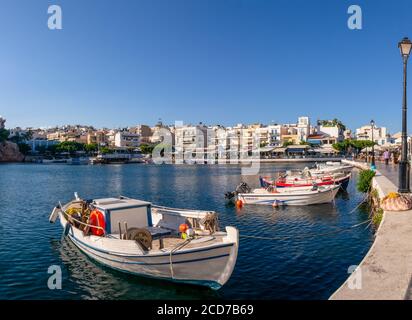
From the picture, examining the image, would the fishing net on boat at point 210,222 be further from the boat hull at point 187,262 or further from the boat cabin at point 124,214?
the boat cabin at point 124,214

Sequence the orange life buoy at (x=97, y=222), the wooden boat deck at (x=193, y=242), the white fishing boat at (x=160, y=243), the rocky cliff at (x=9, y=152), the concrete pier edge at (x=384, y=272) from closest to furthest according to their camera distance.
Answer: the concrete pier edge at (x=384, y=272) → the white fishing boat at (x=160, y=243) → the wooden boat deck at (x=193, y=242) → the orange life buoy at (x=97, y=222) → the rocky cliff at (x=9, y=152)

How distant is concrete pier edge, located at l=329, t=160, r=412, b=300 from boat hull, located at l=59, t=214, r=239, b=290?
387 centimetres

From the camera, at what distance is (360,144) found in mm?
133500

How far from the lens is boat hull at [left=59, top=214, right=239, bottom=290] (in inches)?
453

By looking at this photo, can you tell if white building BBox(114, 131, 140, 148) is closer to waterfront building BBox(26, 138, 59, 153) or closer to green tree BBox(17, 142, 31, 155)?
waterfront building BBox(26, 138, 59, 153)

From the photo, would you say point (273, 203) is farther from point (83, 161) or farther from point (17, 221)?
point (83, 161)

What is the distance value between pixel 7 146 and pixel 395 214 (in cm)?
15992

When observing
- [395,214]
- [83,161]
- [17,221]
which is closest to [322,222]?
[395,214]

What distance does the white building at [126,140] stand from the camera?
7200 inches

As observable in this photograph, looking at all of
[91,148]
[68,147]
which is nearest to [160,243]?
[68,147]

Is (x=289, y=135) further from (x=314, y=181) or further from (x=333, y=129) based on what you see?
(x=314, y=181)

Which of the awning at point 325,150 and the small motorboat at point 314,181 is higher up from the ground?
the awning at point 325,150

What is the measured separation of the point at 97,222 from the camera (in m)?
15.8

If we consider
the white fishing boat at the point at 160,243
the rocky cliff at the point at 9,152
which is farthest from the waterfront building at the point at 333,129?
the white fishing boat at the point at 160,243
